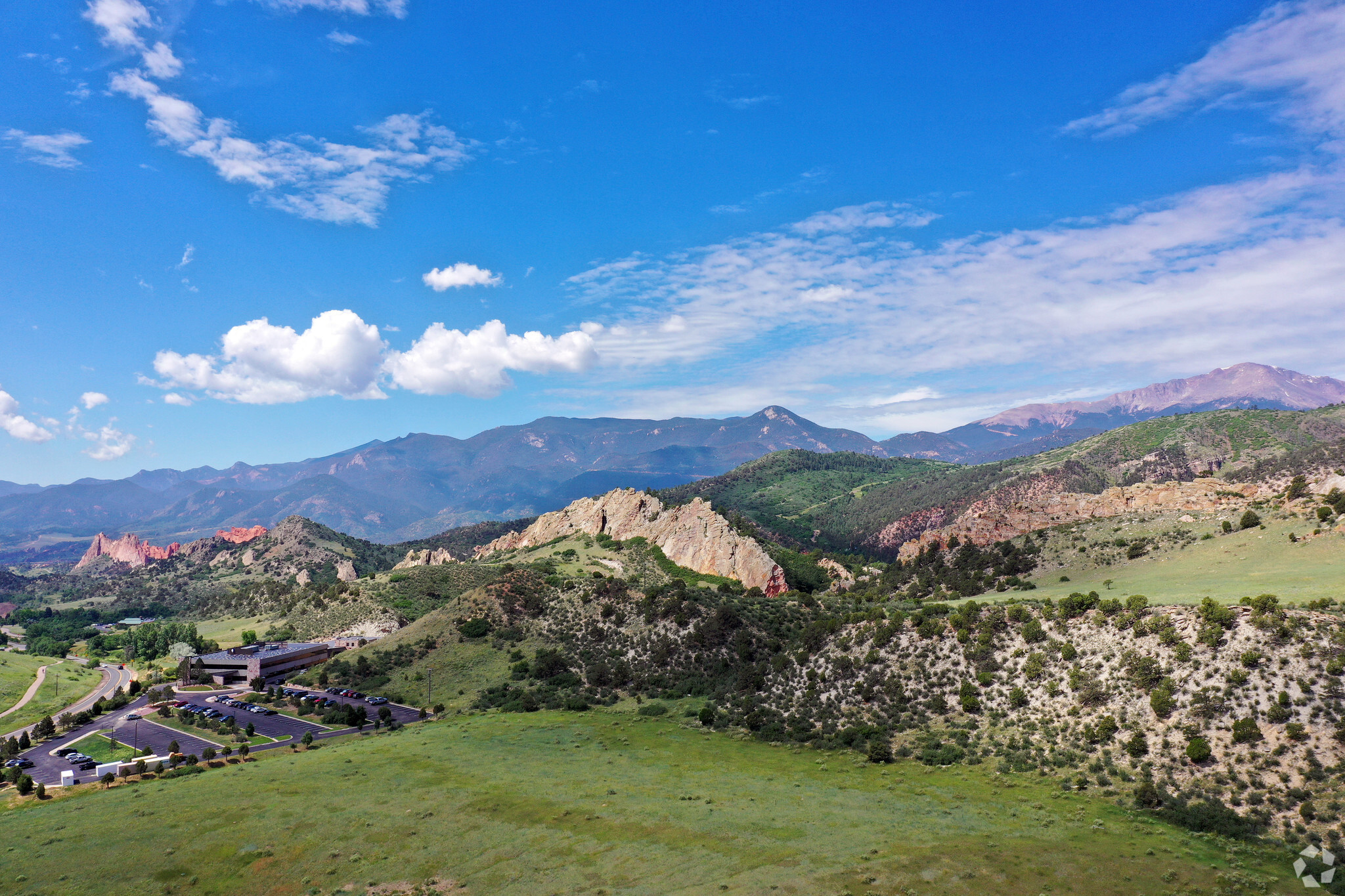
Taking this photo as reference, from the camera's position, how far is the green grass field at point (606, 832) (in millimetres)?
37062

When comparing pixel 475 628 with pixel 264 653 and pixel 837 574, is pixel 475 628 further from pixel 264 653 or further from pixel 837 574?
pixel 837 574

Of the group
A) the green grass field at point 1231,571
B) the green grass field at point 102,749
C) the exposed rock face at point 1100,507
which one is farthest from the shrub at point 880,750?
the green grass field at point 102,749

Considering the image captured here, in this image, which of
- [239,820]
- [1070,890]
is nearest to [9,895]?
[239,820]

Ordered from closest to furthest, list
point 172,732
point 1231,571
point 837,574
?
point 1231,571, point 172,732, point 837,574

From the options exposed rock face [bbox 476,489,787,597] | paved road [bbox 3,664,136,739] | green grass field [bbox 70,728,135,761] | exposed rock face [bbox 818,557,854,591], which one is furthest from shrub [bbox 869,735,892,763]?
paved road [bbox 3,664,136,739]

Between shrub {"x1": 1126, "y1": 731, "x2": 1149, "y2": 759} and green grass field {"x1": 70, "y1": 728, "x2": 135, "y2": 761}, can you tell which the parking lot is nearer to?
green grass field {"x1": 70, "y1": 728, "x2": 135, "y2": 761}

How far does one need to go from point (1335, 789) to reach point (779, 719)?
47.8m

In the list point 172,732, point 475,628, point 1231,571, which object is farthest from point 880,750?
point 172,732

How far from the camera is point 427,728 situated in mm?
79438

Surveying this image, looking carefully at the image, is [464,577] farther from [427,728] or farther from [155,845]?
[155,845]

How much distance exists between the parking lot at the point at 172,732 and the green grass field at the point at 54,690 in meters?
16.3

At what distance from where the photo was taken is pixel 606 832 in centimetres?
4528

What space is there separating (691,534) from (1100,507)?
89.6m

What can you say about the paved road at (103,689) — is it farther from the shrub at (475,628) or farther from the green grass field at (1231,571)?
the green grass field at (1231,571)
